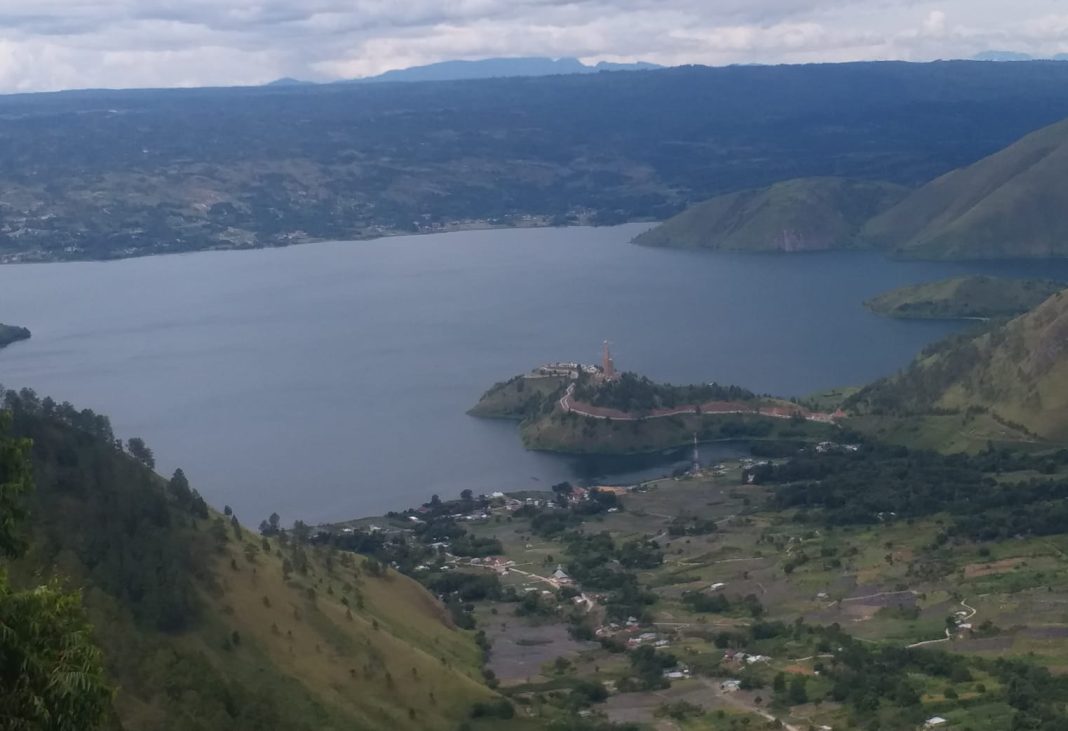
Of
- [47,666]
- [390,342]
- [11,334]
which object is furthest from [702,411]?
[47,666]

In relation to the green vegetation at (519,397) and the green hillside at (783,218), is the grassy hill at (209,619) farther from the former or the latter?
the green hillside at (783,218)

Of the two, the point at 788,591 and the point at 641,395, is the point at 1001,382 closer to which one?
the point at 641,395

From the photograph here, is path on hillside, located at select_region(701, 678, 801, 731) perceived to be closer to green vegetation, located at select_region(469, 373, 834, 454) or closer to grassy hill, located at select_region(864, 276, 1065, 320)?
green vegetation, located at select_region(469, 373, 834, 454)

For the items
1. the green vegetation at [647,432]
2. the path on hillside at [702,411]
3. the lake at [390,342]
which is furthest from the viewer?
the path on hillside at [702,411]

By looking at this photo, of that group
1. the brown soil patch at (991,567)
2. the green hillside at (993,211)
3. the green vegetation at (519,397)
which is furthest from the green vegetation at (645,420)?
the green hillside at (993,211)

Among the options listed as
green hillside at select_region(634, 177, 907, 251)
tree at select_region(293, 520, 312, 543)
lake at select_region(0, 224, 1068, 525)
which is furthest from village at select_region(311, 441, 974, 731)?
green hillside at select_region(634, 177, 907, 251)

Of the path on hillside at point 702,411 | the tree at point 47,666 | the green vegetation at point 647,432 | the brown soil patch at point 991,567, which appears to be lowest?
the green vegetation at point 647,432

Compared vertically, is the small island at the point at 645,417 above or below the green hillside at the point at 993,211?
below
